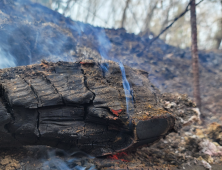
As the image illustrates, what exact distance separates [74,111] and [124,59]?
20.0 feet

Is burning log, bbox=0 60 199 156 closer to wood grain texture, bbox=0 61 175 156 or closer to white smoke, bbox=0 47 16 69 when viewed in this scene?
wood grain texture, bbox=0 61 175 156

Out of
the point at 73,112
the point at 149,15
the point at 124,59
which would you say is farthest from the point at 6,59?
the point at 149,15

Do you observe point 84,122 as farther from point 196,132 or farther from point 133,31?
point 133,31

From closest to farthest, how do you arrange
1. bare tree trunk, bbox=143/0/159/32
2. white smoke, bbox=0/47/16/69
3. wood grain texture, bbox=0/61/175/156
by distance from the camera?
wood grain texture, bbox=0/61/175/156 → white smoke, bbox=0/47/16/69 → bare tree trunk, bbox=143/0/159/32

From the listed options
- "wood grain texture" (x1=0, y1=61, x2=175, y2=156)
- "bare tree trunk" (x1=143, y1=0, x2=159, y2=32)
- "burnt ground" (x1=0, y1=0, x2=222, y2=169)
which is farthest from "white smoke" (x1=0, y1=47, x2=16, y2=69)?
"bare tree trunk" (x1=143, y1=0, x2=159, y2=32)

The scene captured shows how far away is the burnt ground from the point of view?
2.30 meters

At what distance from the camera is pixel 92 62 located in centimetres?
252

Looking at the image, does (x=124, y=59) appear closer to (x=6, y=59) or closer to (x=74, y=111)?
(x=6, y=59)

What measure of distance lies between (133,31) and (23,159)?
29.7ft

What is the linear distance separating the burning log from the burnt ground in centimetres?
31

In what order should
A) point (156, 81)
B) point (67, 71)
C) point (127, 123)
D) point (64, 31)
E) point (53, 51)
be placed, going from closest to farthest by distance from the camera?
point (127, 123), point (67, 71), point (53, 51), point (64, 31), point (156, 81)

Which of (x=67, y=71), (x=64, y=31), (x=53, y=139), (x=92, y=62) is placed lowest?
(x=53, y=139)

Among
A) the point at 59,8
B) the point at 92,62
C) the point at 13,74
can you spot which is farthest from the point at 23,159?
the point at 59,8

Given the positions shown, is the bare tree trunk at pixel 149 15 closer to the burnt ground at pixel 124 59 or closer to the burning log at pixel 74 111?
the burnt ground at pixel 124 59
